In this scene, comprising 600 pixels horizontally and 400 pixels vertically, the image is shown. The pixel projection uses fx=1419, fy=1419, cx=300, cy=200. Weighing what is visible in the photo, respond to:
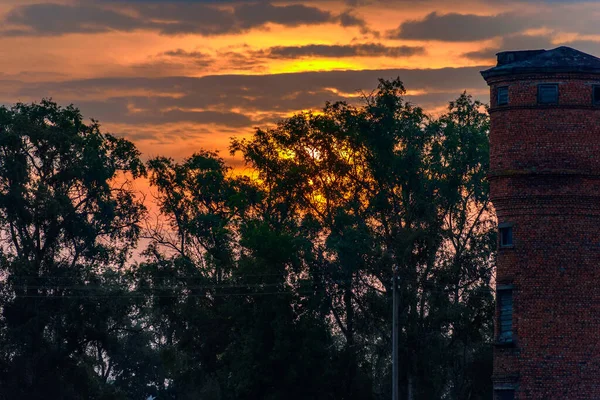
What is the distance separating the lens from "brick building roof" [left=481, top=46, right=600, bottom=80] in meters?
55.7

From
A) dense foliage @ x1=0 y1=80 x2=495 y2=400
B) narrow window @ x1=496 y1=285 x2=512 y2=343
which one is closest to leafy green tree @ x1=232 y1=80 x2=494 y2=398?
dense foliage @ x1=0 y1=80 x2=495 y2=400

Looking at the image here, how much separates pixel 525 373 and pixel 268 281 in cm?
2619

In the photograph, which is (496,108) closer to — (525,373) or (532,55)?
(532,55)

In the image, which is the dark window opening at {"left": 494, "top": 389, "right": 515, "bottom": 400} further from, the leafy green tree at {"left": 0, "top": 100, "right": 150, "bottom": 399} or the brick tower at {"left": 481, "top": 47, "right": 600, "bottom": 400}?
the leafy green tree at {"left": 0, "top": 100, "right": 150, "bottom": 399}

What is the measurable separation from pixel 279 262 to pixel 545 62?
27.3 m

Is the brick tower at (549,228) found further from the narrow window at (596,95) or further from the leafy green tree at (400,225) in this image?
the leafy green tree at (400,225)

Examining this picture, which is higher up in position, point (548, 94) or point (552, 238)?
point (548, 94)

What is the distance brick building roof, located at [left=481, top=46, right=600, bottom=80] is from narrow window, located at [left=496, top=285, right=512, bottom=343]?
8612 millimetres

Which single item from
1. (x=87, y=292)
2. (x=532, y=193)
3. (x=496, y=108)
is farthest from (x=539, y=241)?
(x=87, y=292)

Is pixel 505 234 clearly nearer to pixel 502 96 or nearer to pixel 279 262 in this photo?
pixel 502 96

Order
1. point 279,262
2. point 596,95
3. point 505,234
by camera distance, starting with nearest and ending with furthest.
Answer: point 596,95
point 505,234
point 279,262

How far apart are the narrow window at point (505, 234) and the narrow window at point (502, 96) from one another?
4.88 metres

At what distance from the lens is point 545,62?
56.2m

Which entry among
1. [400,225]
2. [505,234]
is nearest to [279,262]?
[400,225]
